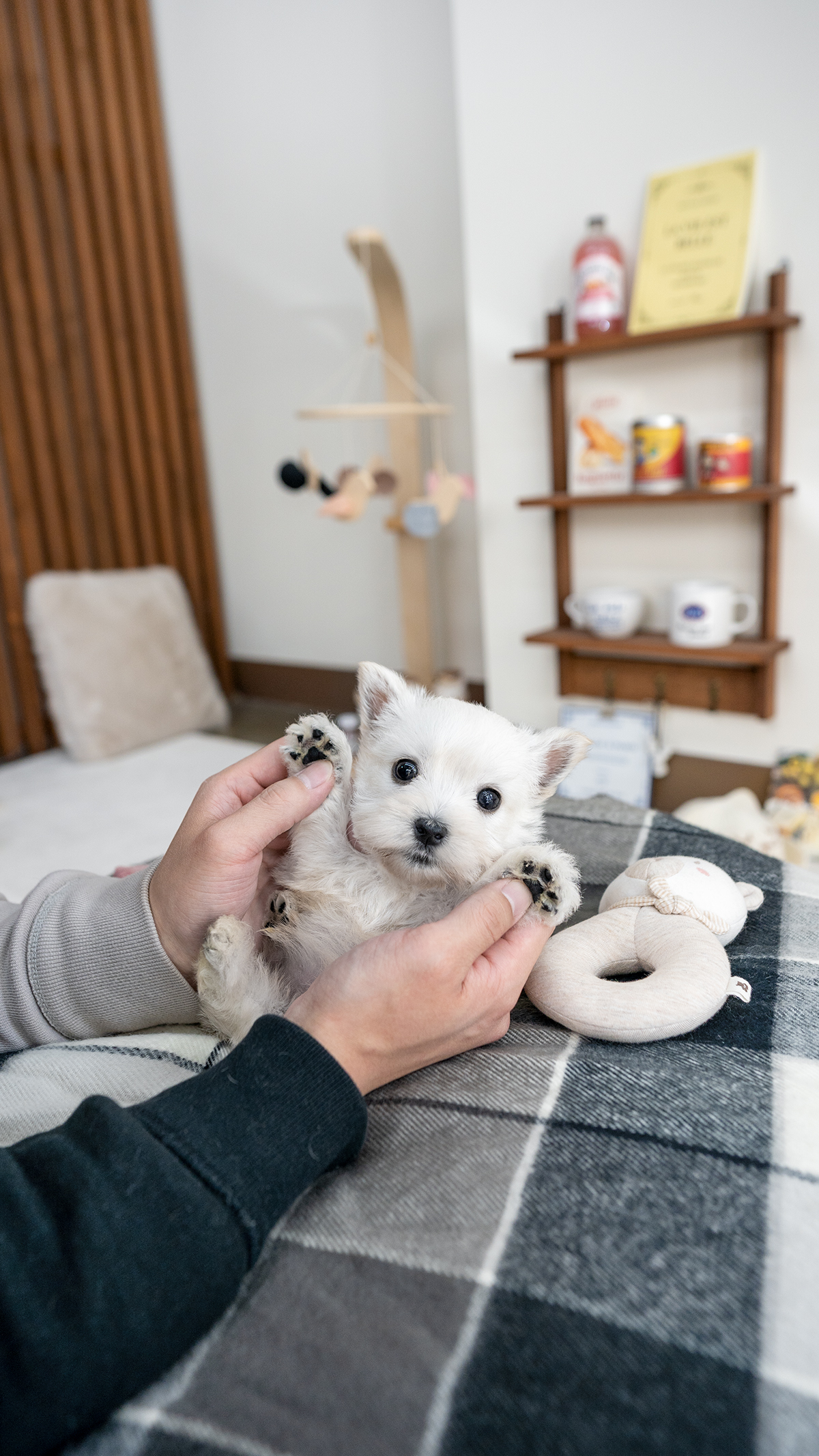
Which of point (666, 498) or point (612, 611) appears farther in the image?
point (612, 611)

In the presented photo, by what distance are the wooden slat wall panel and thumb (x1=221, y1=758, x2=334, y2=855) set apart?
203 cm

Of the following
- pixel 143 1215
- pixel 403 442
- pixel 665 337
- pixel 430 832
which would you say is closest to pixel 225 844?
pixel 430 832

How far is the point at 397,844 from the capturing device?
64 centimetres

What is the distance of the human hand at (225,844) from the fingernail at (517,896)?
15 centimetres

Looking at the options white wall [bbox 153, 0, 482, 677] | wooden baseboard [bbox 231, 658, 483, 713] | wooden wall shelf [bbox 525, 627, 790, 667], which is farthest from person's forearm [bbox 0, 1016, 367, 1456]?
wooden baseboard [bbox 231, 658, 483, 713]

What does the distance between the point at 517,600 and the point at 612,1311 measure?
1769 mm

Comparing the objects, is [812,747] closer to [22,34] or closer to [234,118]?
[234,118]

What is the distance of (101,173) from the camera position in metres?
2.54

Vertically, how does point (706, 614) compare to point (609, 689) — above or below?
above

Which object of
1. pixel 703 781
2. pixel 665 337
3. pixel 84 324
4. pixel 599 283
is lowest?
pixel 703 781

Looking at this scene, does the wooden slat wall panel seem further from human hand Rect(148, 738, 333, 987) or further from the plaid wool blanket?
the plaid wool blanket

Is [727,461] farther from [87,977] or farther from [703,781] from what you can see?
[87,977]

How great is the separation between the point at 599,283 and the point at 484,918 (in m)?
1.47

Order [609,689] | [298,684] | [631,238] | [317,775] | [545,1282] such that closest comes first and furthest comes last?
1. [545,1282]
2. [317,775]
3. [631,238]
4. [609,689]
5. [298,684]
